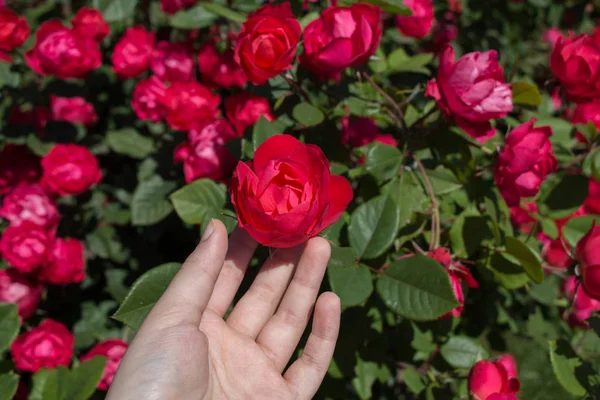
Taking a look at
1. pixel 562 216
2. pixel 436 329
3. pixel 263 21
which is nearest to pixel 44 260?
pixel 263 21

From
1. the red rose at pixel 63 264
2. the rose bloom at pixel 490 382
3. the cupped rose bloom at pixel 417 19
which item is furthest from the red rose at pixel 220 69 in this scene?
the rose bloom at pixel 490 382

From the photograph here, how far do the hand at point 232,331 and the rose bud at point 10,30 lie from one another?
1.07 m

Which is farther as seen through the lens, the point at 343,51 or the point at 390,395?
the point at 390,395

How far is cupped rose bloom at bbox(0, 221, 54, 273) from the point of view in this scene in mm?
1416

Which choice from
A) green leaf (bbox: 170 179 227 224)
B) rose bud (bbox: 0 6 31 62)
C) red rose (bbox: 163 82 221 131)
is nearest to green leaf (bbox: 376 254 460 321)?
green leaf (bbox: 170 179 227 224)

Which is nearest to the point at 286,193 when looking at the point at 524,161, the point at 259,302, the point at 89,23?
the point at 259,302

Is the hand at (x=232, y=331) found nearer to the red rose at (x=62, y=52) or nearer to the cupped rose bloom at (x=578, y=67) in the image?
the cupped rose bloom at (x=578, y=67)

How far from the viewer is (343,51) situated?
970 millimetres

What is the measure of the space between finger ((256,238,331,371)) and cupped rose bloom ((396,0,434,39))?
3.22 ft

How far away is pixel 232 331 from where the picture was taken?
109 cm

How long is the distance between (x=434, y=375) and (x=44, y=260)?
46.3 inches

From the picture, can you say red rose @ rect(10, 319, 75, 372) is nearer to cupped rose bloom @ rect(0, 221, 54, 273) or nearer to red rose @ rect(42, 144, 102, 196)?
cupped rose bloom @ rect(0, 221, 54, 273)

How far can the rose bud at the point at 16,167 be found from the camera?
5.45 feet

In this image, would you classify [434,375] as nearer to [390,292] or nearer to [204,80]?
[390,292]
